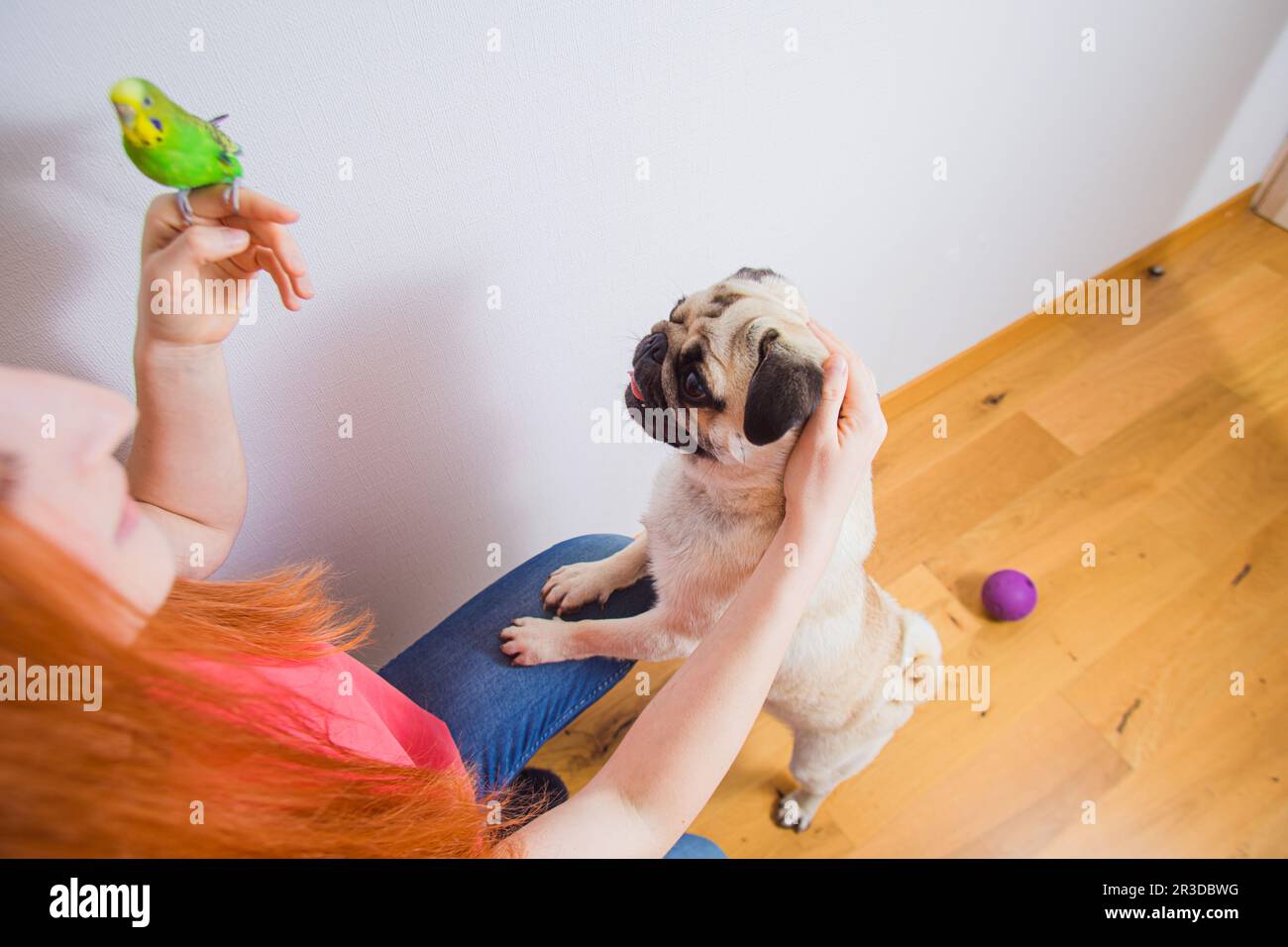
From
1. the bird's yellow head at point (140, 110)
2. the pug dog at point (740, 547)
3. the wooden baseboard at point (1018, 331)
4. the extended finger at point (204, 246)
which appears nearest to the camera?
the bird's yellow head at point (140, 110)

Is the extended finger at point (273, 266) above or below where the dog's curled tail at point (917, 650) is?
above

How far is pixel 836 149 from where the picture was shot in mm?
1402

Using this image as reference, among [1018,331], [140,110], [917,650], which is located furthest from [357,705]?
[1018,331]

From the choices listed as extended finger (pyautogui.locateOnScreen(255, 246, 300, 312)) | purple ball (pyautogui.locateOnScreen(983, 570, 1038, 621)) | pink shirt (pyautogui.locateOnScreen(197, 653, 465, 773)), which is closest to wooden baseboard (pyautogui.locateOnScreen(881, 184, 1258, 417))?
purple ball (pyautogui.locateOnScreen(983, 570, 1038, 621))

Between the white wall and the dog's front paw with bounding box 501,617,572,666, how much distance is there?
344mm

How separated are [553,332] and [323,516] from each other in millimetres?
509

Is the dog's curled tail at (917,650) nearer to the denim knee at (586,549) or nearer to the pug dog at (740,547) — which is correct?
the pug dog at (740,547)

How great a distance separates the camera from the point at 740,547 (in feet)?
3.81

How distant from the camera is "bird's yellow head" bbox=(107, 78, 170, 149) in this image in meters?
0.58

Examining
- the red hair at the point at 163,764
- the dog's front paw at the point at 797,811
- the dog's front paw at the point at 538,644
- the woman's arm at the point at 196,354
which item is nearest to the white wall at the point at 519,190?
the woman's arm at the point at 196,354

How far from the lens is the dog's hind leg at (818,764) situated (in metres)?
1.45

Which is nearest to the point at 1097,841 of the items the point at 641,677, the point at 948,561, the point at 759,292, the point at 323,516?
the point at 948,561

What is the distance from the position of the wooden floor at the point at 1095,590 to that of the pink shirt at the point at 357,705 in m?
0.77
